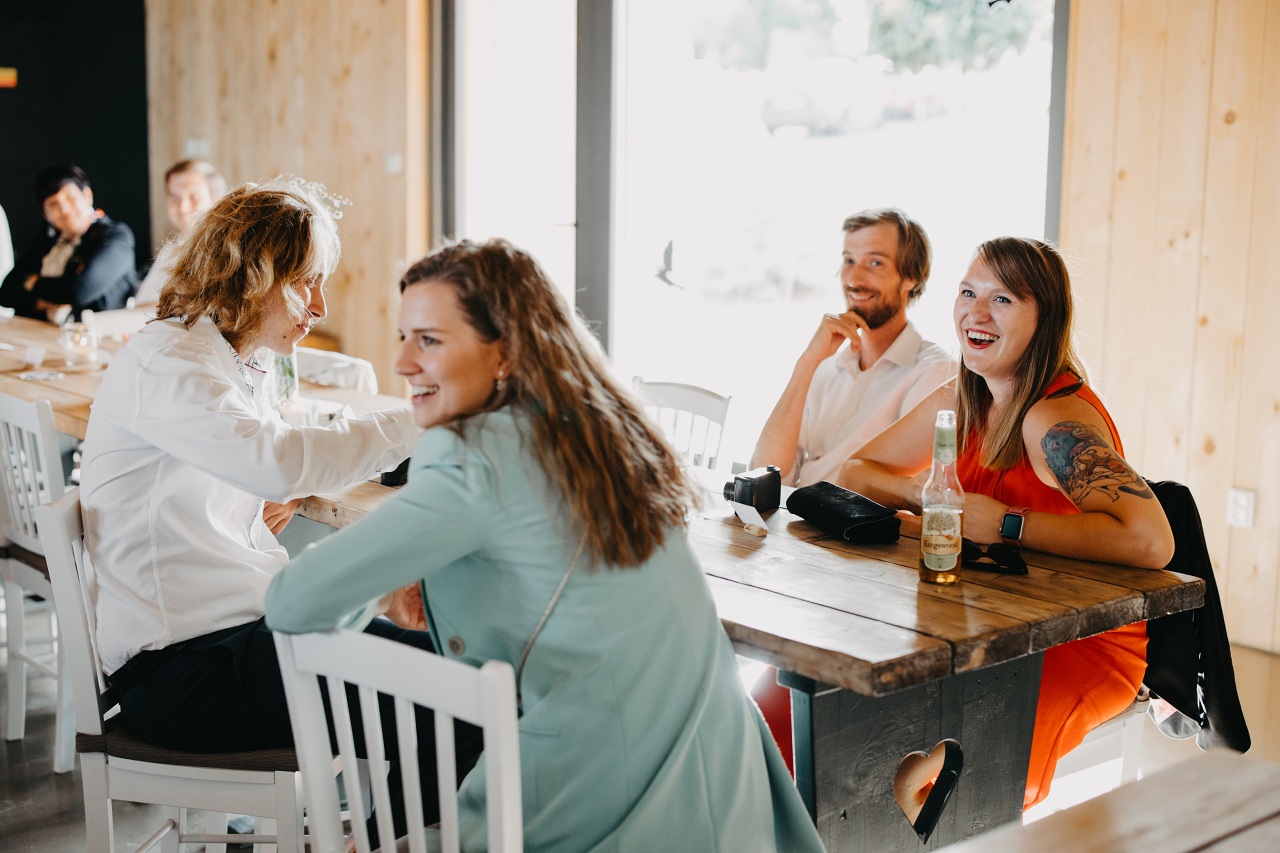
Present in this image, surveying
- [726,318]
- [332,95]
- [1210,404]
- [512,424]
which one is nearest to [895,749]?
[512,424]

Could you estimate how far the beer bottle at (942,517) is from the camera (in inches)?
59.1

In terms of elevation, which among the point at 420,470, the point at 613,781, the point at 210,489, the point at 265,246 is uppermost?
the point at 265,246

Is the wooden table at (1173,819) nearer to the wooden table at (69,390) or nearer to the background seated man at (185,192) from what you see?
the wooden table at (69,390)

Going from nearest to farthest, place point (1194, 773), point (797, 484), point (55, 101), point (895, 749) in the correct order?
1. point (1194, 773)
2. point (895, 749)
3. point (797, 484)
4. point (55, 101)

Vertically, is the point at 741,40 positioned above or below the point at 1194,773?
above

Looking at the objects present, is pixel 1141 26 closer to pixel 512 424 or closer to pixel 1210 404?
pixel 1210 404

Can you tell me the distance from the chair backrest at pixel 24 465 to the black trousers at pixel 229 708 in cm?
69

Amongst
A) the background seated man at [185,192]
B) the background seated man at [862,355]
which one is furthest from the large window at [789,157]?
the background seated man at [185,192]

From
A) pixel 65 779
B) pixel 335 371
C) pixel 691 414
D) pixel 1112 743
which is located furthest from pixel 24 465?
pixel 1112 743

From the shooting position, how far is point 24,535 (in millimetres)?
2520

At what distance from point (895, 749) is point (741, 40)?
3706 mm

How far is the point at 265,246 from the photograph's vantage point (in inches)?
71.2

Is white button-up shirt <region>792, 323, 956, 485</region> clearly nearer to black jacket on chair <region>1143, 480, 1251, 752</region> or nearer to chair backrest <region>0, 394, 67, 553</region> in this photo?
black jacket on chair <region>1143, 480, 1251, 752</region>

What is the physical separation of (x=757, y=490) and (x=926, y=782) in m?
0.56
